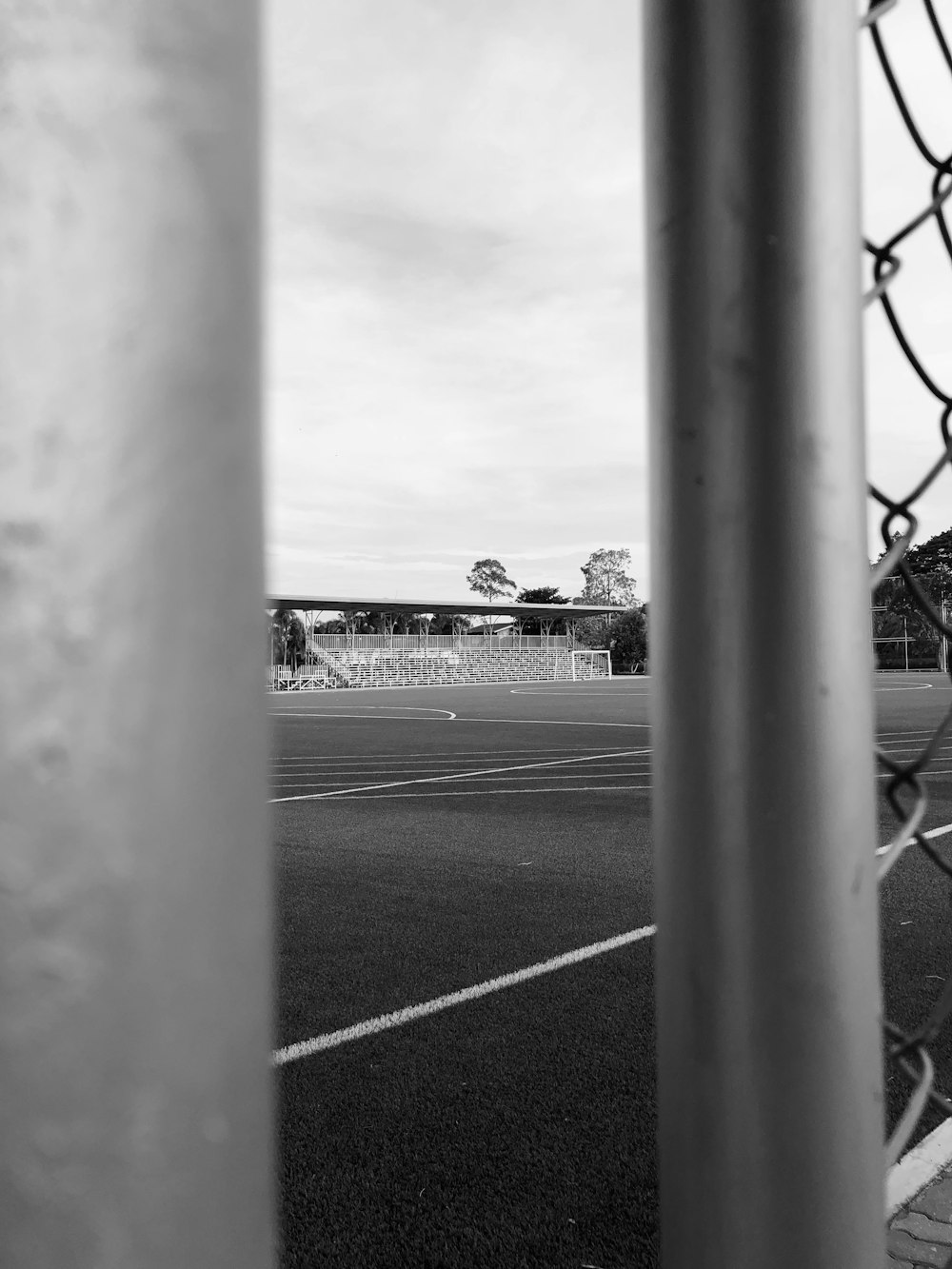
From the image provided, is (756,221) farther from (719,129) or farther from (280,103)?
(280,103)

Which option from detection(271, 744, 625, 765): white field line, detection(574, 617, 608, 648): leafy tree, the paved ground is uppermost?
detection(574, 617, 608, 648): leafy tree

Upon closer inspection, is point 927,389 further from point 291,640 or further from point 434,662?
point 434,662

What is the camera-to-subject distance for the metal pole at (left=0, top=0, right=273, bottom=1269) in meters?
0.33

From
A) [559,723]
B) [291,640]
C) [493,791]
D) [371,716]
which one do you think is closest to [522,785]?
[493,791]

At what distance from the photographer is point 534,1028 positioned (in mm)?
4371

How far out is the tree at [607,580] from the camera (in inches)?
4648

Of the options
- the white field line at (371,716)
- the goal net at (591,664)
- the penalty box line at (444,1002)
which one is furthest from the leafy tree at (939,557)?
the penalty box line at (444,1002)

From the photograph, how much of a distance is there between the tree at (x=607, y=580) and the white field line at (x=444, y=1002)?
371 feet

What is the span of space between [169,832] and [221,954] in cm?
5

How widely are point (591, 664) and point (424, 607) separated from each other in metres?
12.1

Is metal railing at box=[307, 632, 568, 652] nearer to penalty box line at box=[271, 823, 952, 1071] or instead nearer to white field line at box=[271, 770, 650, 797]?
white field line at box=[271, 770, 650, 797]

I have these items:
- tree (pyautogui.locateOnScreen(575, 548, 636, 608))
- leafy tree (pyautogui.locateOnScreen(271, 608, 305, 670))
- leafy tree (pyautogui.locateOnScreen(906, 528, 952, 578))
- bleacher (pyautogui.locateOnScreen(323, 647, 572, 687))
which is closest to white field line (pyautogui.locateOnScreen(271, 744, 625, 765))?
leafy tree (pyautogui.locateOnScreen(906, 528, 952, 578))

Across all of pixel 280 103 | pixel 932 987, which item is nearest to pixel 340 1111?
pixel 932 987

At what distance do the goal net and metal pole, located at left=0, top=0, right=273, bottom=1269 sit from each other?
6881 cm
